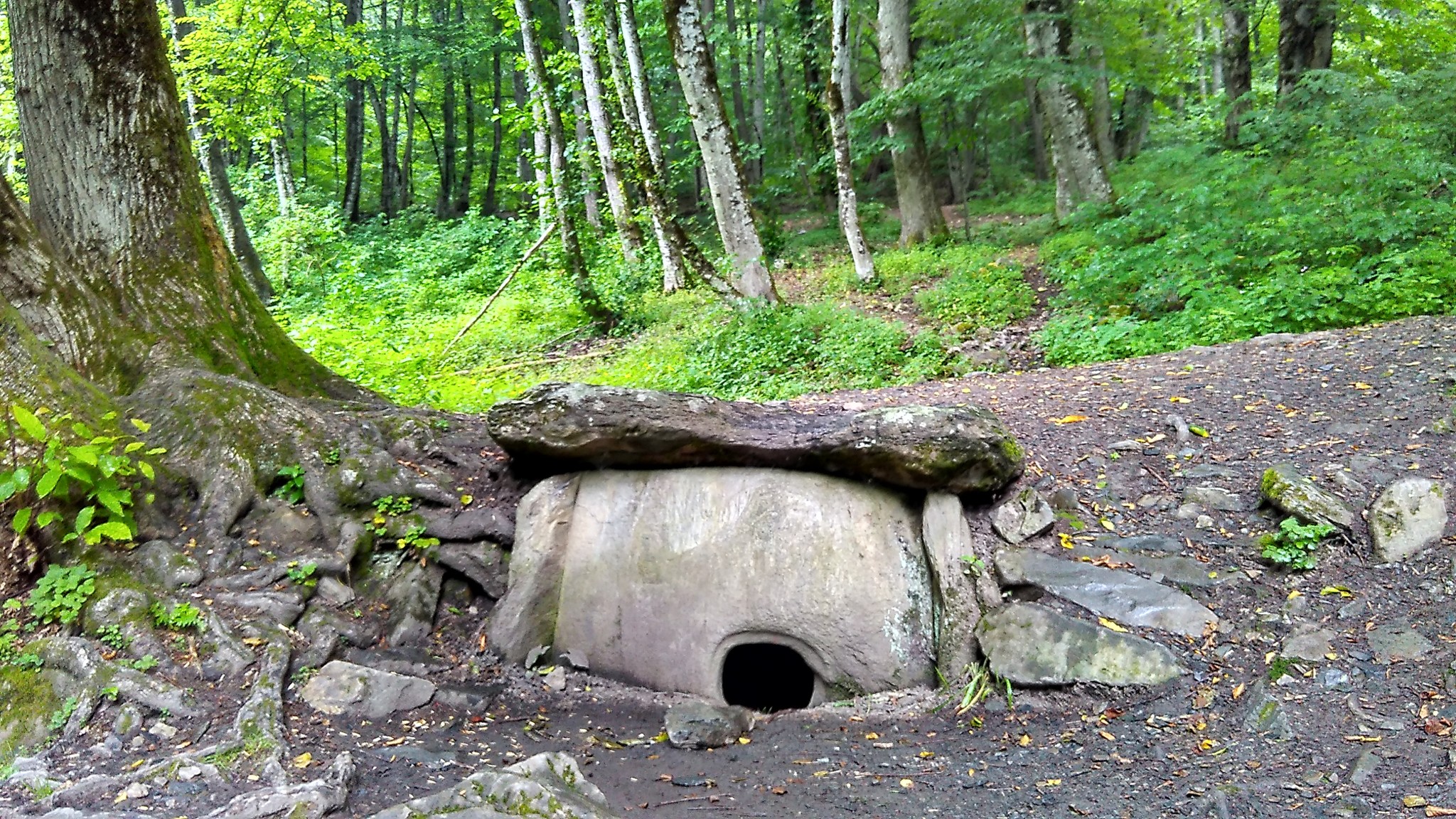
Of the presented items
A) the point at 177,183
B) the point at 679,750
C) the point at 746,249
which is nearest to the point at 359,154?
the point at 746,249

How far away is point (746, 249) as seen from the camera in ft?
33.0

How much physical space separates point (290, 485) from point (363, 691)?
1.48 m

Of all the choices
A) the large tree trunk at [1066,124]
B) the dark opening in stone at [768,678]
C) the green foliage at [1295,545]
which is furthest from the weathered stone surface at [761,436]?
the large tree trunk at [1066,124]

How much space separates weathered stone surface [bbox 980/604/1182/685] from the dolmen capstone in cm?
27

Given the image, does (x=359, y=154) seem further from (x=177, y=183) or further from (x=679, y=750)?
(x=679, y=750)

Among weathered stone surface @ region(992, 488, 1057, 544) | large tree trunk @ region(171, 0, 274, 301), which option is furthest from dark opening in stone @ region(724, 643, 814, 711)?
large tree trunk @ region(171, 0, 274, 301)

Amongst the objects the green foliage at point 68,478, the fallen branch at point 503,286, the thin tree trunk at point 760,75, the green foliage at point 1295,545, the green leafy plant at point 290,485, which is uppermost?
the thin tree trunk at point 760,75

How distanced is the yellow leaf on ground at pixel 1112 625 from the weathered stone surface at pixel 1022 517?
0.66 meters

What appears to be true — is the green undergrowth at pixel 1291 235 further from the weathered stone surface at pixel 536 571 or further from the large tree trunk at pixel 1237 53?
the weathered stone surface at pixel 536 571

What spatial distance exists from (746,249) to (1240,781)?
7.74 metres

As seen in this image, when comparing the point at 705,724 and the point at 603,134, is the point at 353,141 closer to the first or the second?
the point at 603,134

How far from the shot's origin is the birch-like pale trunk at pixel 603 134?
39.3 feet

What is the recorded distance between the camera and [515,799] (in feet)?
9.48

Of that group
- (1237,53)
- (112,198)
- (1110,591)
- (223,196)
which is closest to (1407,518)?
(1110,591)
